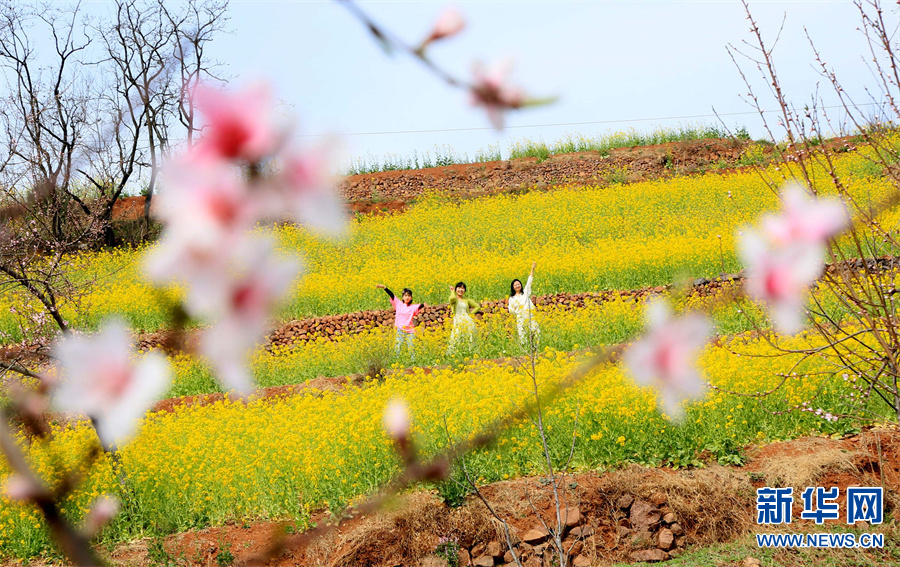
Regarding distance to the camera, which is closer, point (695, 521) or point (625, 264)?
point (695, 521)

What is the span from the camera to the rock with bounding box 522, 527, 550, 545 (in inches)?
179

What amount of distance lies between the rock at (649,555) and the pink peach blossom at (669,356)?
14.8 feet

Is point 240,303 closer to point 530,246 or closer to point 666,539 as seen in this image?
point 666,539

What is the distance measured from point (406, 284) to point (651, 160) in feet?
39.1

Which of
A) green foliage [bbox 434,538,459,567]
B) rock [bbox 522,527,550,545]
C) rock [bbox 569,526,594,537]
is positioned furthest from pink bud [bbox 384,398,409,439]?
rock [bbox 569,526,594,537]

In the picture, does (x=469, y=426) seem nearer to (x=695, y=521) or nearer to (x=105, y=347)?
(x=695, y=521)

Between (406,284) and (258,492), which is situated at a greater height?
(406,284)

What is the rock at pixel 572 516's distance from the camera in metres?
4.61

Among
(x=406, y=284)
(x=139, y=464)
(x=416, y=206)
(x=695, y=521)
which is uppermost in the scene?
(x=416, y=206)

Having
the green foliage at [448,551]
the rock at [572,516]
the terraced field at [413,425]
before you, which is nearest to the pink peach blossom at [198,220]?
the terraced field at [413,425]

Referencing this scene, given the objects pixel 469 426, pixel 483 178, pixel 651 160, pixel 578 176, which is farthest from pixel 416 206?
pixel 469 426

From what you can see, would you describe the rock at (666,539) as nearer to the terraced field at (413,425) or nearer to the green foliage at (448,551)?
the terraced field at (413,425)

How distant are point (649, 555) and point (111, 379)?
4.78 metres

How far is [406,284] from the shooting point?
1236 cm
